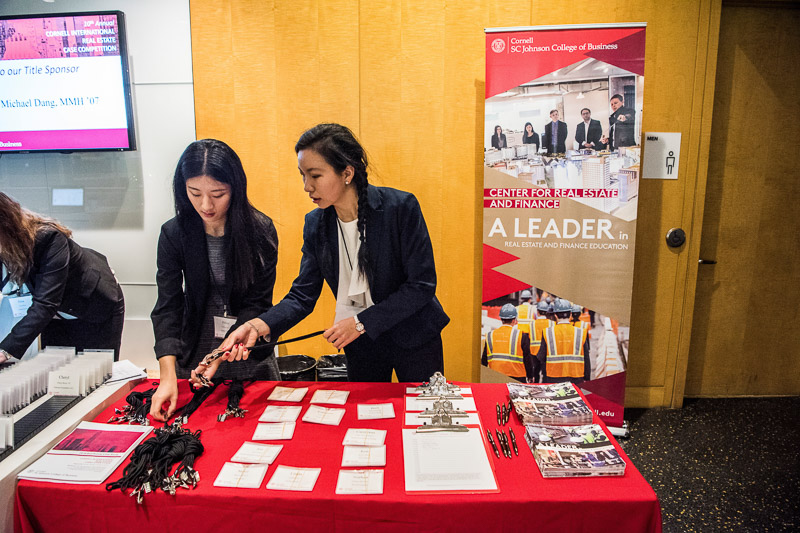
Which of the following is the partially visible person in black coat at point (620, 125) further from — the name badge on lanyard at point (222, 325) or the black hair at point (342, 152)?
the name badge on lanyard at point (222, 325)

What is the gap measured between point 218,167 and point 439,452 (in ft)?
4.70

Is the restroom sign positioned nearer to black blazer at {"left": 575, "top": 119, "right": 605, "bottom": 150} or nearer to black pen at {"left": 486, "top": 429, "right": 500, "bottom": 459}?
black blazer at {"left": 575, "top": 119, "right": 605, "bottom": 150}

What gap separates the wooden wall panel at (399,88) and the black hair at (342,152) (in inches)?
38.4

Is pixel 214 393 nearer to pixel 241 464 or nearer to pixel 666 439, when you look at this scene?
pixel 241 464

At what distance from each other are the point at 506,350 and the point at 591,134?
1.38 m

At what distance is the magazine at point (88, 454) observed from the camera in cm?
Result: 134

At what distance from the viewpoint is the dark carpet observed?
7.52ft

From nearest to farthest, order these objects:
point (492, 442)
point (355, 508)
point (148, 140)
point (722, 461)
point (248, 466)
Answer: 1. point (355, 508)
2. point (248, 466)
3. point (492, 442)
4. point (722, 461)
5. point (148, 140)

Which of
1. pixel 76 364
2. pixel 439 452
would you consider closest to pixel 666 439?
pixel 439 452

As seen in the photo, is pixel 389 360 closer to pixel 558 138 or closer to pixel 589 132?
pixel 558 138

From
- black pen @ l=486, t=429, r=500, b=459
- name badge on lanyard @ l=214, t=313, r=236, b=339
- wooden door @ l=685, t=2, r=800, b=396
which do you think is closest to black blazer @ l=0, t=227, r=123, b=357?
name badge on lanyard @ l=214, t=313, r=236, b=339

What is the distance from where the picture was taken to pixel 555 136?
280 cm

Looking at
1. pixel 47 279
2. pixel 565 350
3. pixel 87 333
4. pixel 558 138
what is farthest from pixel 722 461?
pixel 47 279

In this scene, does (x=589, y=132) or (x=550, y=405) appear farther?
(x=589, y=132)
